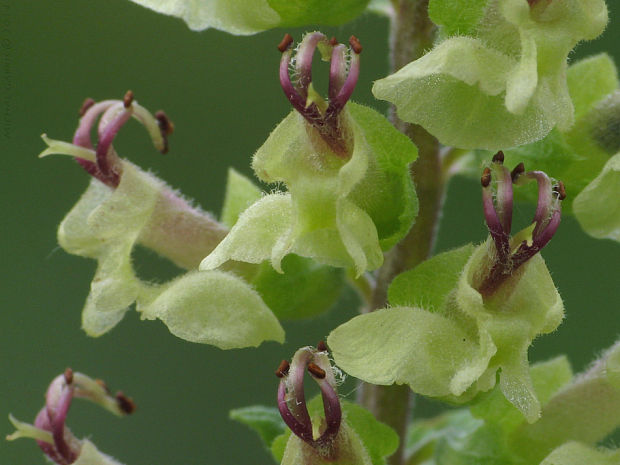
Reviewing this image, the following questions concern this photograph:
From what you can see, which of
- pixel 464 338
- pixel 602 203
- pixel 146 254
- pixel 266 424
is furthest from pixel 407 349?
pixel 146 254

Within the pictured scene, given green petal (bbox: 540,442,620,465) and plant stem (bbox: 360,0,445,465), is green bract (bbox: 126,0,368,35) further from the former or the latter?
green petal (bbox: 540,442,620,465)

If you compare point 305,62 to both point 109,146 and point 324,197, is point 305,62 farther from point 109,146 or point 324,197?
point 109,146

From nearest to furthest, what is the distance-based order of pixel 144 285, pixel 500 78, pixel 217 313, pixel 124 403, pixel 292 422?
pixel 500 78, pixel 292 422, pixel 217 313, pixel 144 285, pixel 124 403

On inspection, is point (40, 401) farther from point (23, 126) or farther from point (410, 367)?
point (410, 367)

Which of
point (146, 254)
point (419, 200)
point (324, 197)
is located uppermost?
point (324, 197)

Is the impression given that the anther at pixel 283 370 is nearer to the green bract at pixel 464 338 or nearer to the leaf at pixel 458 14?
the green bract at pixel 464 338

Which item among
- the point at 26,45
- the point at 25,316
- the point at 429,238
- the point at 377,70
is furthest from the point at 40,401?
the point at 429,238

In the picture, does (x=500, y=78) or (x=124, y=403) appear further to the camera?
(x=124, y=403)
